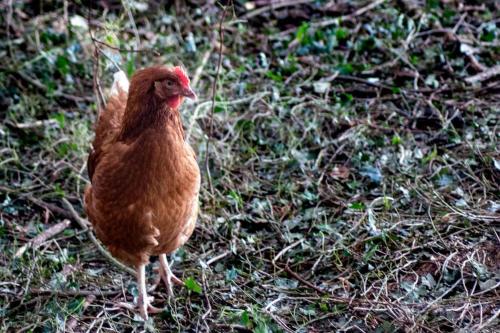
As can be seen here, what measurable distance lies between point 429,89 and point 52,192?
2.71 m

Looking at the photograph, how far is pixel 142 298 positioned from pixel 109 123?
3.04 feet

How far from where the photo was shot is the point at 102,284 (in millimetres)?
4434

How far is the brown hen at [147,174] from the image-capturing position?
3766 millimetres

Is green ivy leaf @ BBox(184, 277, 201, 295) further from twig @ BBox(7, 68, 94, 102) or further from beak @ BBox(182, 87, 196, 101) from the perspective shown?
twig @ BBox(7, 68, 94, 102)

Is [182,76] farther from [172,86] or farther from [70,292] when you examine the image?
[70,292]

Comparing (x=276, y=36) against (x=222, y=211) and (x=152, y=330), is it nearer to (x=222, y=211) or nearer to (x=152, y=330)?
(x=222, y=211)

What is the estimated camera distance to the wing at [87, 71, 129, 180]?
164 inches

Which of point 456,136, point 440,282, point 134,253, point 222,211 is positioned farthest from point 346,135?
point 134,253

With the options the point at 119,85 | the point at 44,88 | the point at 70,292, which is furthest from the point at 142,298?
the point at 44,88

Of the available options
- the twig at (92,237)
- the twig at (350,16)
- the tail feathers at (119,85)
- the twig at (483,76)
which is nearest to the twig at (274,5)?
the twig at (350,16)

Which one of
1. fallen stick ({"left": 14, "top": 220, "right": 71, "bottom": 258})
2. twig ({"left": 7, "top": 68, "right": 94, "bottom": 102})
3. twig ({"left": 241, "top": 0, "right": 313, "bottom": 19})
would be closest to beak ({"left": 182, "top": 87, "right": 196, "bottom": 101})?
fallen stick ({"left": 14, "top": 220, "right": 71, "bottom": 258})

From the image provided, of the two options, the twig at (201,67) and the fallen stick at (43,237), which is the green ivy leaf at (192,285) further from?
the twig at (201,67)

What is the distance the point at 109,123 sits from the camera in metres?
4.28

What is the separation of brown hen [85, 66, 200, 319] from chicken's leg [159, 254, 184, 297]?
31 cm
